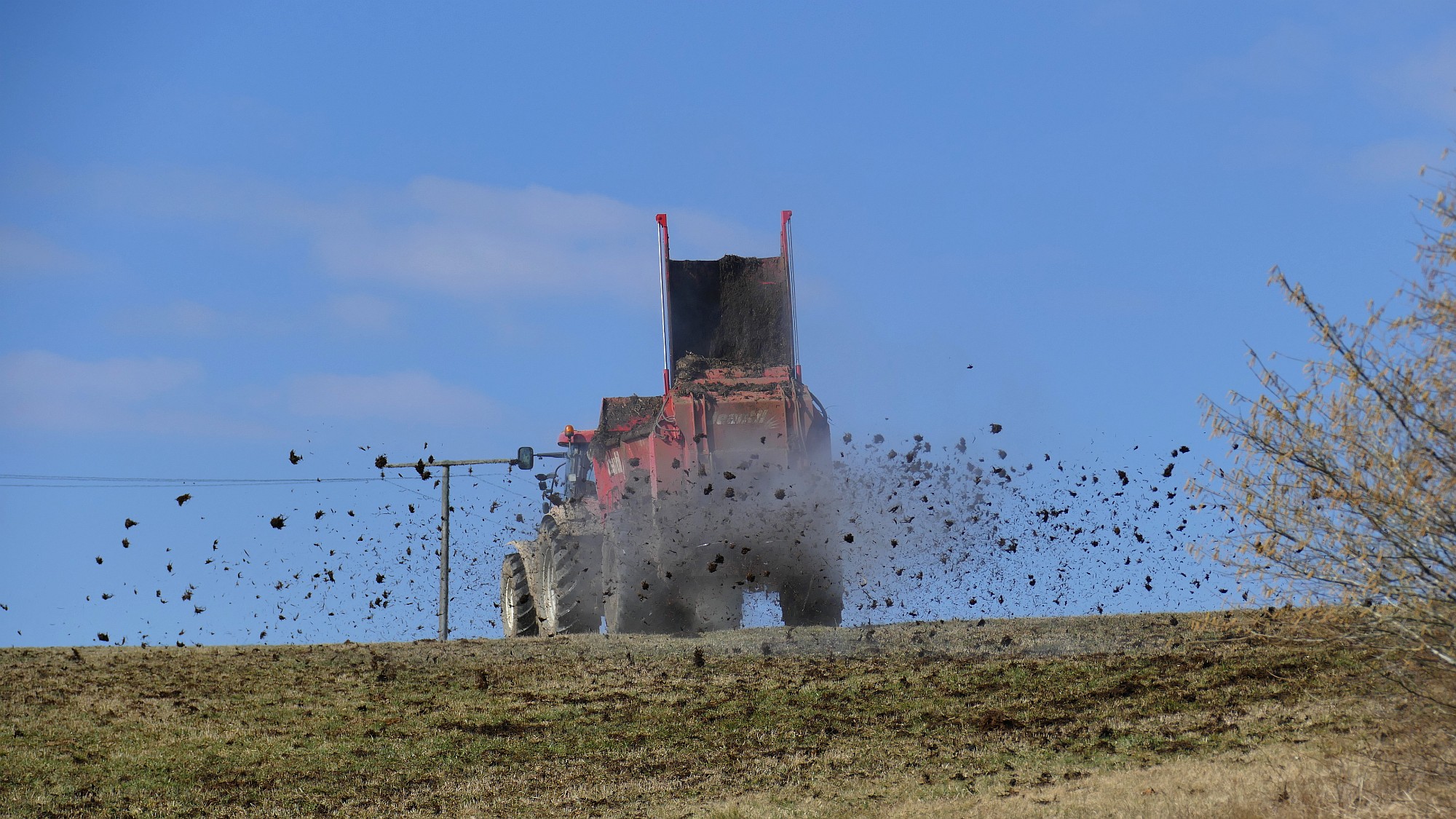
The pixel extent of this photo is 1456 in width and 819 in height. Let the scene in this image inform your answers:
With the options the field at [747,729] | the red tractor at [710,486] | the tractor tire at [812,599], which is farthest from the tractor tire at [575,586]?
the tractor tire at [812,599]

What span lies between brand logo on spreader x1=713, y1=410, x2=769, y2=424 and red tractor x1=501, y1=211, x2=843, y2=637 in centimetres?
1

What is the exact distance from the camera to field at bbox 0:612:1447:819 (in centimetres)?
1156

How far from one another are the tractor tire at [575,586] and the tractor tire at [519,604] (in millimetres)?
2466

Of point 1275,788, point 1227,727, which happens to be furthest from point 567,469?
point 1275,788

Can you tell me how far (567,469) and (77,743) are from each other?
9.75 meters

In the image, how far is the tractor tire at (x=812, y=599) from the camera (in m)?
20.0

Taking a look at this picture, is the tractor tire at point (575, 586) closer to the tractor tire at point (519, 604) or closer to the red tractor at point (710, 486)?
the red tractor at point (710, 486)

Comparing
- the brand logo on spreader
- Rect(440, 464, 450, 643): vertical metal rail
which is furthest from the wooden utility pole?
the brand logo on spreader

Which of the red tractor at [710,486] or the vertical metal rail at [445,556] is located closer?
the red tractor at [710,486]

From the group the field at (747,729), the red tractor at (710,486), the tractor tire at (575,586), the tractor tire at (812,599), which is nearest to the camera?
the field at (747,729)

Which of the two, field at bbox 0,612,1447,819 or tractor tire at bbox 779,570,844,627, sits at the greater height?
tractor tire at bbox 779,570,844,627

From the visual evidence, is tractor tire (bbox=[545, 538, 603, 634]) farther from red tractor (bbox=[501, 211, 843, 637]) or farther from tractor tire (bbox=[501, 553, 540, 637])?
tractor tire (bbox=[501, 553, 540, 637])

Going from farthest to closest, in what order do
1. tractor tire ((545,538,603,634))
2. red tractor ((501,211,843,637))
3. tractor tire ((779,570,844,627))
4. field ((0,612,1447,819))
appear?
tractor tire ((545,538,603,634)) < tractor tire ((779,570,844,627)) < red tractor ((501,211,843,637)) < field ((0,612,1447,819))

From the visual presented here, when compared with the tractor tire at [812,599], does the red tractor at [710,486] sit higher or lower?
higher
